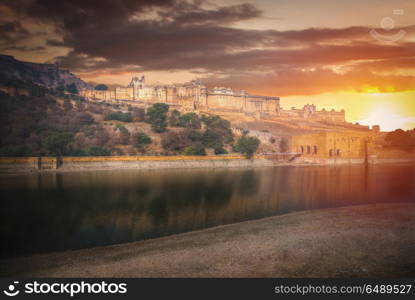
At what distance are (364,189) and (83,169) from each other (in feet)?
63.6

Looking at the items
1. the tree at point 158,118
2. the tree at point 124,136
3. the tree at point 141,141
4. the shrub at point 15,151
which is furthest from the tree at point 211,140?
the shrub at point 15,151

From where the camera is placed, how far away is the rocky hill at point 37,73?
49219 mm

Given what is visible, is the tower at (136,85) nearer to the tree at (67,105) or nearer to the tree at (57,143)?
the tree at (67,105)

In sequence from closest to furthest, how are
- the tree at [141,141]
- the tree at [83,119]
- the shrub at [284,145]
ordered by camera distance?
1. the tree at [141,141]
2. the tree at [83,119]
3. the shrub at [284,145]

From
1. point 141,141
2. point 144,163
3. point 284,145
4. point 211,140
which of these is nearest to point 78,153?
point 144,163

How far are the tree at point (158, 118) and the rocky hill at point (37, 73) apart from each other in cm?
1946

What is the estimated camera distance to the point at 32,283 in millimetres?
4227

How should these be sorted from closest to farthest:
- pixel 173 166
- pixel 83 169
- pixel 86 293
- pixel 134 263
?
pixel 86 293 < pixel 134 263 < pixel 83 169 < pixel 173 166

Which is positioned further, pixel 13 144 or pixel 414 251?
pixel 13 144

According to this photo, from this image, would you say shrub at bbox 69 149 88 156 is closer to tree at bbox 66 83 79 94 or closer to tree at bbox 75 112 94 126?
tree at bbox 75 112 94 126

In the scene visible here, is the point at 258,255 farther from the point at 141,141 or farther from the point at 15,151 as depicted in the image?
the point at 141,141

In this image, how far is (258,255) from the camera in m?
5.96

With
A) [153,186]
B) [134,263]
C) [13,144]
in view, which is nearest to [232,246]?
[134,263]

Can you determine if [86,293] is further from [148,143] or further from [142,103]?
[142,103]
